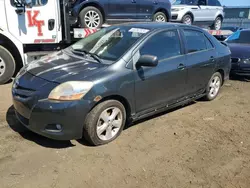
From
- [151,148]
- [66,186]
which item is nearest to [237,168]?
[151,148]

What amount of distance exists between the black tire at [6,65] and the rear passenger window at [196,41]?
3.98 m

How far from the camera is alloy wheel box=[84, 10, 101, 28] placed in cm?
729

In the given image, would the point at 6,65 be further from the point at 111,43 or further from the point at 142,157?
the point at 142,157

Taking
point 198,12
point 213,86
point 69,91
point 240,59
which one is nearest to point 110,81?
point 69,91

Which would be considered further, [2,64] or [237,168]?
[2,64]

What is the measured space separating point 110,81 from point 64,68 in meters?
0.67

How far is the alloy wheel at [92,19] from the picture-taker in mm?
7287

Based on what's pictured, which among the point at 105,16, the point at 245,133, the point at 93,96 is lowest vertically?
the point at 245,133

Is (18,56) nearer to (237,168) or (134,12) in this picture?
(134,12)

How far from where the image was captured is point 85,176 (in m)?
3.01

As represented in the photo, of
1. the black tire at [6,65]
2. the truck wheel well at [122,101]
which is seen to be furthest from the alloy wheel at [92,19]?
the truck wheel well at [122,101]

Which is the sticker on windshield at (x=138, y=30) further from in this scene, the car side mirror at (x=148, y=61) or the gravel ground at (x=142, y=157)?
the gravel ground at (x=142, y=157)

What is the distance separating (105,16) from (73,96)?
4899 mm

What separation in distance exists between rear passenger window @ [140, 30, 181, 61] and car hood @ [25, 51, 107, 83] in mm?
803
